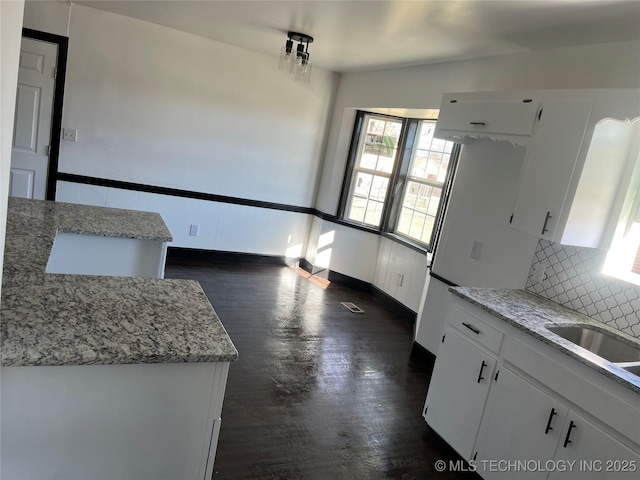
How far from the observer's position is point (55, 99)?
4.50m

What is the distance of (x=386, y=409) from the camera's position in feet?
9.40

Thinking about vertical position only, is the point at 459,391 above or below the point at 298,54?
below

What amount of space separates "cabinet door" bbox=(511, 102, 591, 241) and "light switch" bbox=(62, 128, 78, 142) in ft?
13.8

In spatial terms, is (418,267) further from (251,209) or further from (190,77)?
(190,77)

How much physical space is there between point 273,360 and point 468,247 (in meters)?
1.62

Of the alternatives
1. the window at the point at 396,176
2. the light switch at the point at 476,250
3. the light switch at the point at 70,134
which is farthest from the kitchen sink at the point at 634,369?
the light switch at the point at 70,134

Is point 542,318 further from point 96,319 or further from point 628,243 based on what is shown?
point 96,319

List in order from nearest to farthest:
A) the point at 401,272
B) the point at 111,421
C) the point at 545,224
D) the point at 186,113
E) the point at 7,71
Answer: the point at 7,71 → the point at 111,421 → the point at 545,224 → the point at 401,272 → the point at 186,113

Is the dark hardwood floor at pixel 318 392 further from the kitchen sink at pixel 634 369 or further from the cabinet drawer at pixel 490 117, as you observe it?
the cabinet drawer at pixel 490 117

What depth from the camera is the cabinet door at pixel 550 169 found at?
2270mm

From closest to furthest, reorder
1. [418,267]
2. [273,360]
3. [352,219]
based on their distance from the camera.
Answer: [273,360] < [418,267] < [352,219]

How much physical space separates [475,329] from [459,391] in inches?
14.1

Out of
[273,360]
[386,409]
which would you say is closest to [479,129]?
[386,409]

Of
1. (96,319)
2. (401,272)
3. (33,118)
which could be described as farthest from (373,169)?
(96,319)
